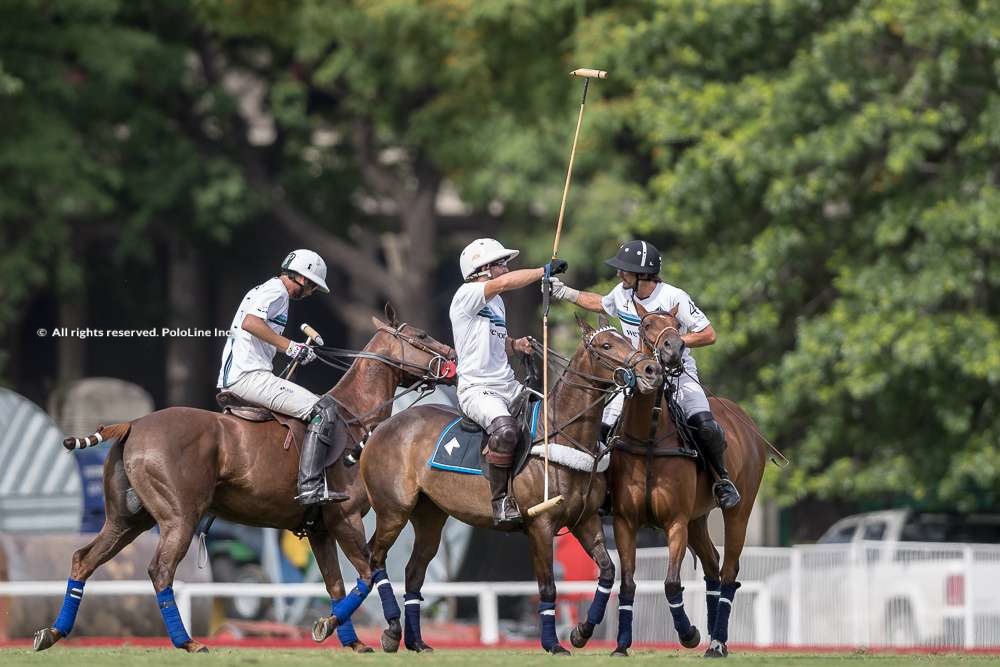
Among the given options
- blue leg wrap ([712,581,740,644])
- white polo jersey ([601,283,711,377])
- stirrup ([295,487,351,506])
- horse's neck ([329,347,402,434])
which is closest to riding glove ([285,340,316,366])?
horse's neck ([329,347,402,434])

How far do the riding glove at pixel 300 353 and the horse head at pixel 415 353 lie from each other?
2.01 feet

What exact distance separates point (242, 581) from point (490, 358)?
12.3m

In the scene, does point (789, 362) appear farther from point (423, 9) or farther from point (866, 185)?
point (423, 9)

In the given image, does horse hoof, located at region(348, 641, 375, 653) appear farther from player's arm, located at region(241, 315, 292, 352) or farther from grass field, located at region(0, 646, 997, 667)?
player's arm, located at region(241, 315, 292, 352)

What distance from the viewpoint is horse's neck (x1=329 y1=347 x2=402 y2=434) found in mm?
14711

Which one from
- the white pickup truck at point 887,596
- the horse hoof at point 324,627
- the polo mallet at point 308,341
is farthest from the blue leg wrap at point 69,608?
the white pickup truck at point 887,596

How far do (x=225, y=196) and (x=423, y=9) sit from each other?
540cm

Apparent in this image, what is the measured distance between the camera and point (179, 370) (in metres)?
33.5

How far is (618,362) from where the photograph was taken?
518 inches

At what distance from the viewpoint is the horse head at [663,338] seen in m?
13.0

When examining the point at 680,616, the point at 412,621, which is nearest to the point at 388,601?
the point at 412,621

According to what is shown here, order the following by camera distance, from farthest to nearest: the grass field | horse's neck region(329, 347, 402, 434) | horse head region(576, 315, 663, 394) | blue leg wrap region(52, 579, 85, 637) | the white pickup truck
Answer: the white pickup truck
horse's neck region(329, 347, 402, 434)
blue leg wrap region(52, 579, 85, 637)
horse head region(576, 315, 663, 394)
the grass field

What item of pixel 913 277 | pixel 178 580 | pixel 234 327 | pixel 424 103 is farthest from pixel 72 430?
pixel 424 103

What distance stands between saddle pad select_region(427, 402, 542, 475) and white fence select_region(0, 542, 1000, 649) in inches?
292
